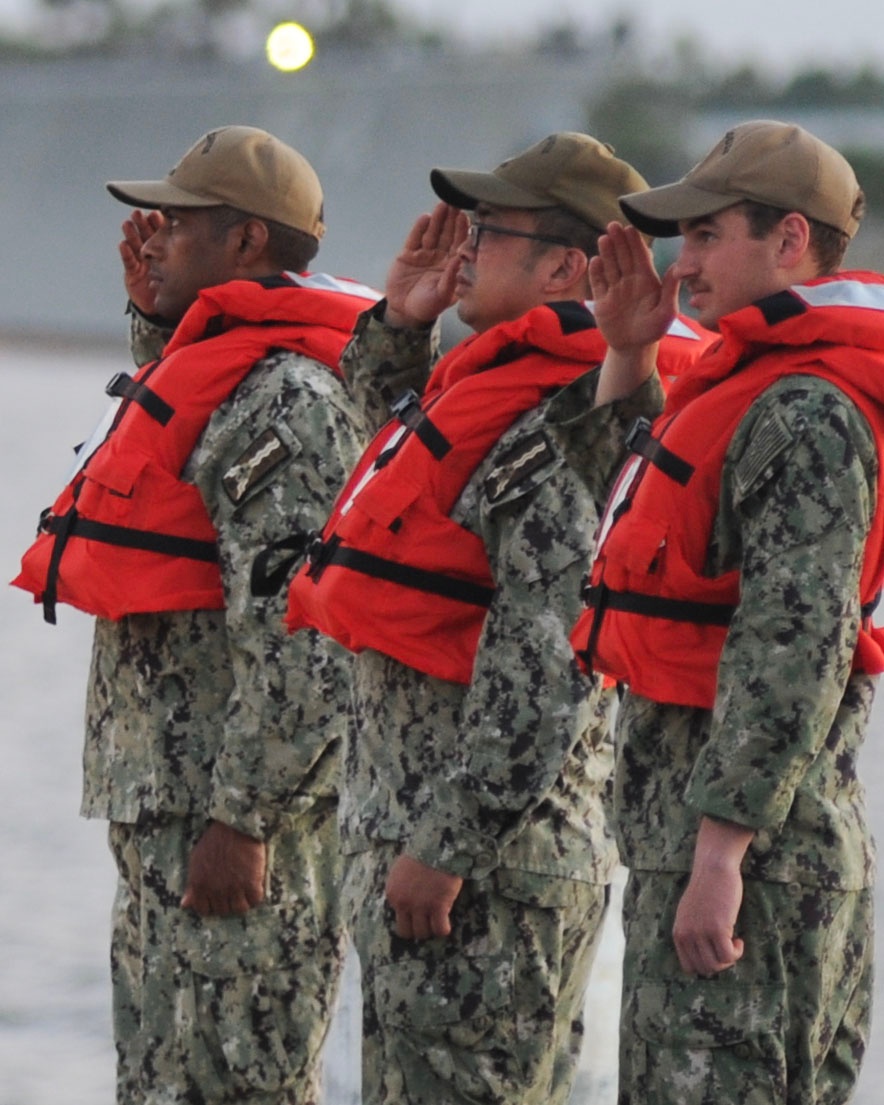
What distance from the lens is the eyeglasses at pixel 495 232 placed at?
3676 millimetres

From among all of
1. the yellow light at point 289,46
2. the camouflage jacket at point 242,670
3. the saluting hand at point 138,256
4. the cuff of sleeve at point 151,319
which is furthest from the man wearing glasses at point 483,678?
the yellow light at point 289,46

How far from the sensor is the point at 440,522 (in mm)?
3537

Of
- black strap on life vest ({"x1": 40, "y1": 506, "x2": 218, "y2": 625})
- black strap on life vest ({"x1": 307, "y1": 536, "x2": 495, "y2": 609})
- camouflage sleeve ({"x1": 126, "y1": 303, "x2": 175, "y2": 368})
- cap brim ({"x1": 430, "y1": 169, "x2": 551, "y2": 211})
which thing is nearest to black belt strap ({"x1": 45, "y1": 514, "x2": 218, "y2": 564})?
black strap on life vest ({"x1": 40, "y1": 506, "x2": 218, "y2": 625})

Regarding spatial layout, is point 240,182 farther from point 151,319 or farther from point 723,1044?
point 723,1044

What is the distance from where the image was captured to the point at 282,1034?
13.4 feet

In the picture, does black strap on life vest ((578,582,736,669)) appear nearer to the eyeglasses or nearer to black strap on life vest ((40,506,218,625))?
the eyeglasses

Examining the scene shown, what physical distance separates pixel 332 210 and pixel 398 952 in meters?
60.9

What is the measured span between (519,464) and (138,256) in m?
1.51

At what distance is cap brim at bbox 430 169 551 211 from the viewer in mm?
3656

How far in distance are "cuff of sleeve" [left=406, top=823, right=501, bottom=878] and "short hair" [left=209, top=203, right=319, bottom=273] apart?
1.53 meters

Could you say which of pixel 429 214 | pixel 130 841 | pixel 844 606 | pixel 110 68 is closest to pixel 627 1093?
pixel 844 606

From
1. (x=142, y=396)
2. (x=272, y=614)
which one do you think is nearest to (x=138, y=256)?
(x=142, y=396)

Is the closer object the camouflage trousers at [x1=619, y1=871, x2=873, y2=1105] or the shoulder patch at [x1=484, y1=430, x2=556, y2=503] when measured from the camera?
the camouflage trousers at [x1=619, y1=871, x2=873, y2=1105]

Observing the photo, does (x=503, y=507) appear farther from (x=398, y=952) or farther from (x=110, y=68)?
(x=110, y=68)
